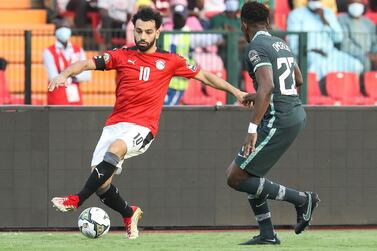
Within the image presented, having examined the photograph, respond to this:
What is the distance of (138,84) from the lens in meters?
11.5

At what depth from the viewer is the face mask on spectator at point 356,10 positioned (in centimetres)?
1784

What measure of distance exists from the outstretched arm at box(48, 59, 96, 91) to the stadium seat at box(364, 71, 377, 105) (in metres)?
4.65

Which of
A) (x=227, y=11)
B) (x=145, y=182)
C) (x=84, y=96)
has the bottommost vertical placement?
(x=145, y=182)

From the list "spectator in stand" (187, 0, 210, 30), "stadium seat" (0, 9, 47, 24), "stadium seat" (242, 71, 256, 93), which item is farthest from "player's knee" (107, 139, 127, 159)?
"stadium seat" (0, 9, 47, 24)

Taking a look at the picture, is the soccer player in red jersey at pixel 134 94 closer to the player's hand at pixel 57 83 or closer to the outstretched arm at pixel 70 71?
the outstretched arm at pixel 70 71

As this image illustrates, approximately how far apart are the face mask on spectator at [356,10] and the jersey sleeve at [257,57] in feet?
24.9

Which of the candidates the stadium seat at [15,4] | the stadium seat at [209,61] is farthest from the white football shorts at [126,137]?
the stadium seat at [15,4]

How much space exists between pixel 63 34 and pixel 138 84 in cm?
353

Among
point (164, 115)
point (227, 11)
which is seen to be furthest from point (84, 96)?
point (227, 11)

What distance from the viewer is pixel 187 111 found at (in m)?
14.3

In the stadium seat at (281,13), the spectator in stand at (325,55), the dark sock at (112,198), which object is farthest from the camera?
the stadium seat at (281,13)

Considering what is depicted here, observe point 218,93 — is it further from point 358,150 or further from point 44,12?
point 44,12

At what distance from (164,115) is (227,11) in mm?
3149

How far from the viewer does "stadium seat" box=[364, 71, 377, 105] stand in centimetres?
1488
